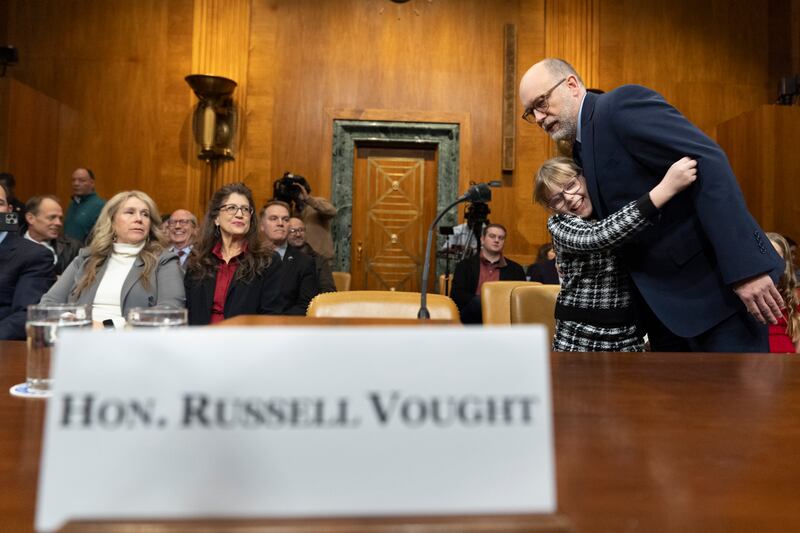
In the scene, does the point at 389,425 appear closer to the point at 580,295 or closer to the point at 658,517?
the point at 658,517

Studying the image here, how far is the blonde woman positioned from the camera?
8.98ft

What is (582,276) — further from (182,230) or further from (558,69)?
(182,230)

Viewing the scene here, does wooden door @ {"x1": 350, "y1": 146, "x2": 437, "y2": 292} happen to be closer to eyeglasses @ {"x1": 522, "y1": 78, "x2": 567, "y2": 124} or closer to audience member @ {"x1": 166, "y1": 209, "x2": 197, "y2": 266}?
audience member @ {"x1": 166, "y1": 209, "x2": 197, "y2": 266}

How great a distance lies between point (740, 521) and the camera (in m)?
0.41

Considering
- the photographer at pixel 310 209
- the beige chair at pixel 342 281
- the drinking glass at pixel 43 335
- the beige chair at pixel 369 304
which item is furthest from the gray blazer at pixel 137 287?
the photographer at pixel 310 209

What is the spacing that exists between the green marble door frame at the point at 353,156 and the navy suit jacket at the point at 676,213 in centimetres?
510

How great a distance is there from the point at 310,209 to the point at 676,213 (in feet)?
16.0

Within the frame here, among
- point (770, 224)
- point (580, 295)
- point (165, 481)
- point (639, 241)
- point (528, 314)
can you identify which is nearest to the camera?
point (165, 481)

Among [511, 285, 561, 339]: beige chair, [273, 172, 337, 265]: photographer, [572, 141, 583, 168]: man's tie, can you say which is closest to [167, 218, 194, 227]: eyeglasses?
[273, 172, 337, 265]: photographer

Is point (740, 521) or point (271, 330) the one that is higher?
point (271, 330)

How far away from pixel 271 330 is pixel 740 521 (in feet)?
1.08

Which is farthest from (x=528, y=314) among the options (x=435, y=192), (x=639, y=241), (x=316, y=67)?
(x=316, y=67)

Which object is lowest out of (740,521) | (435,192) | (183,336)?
(740,521)

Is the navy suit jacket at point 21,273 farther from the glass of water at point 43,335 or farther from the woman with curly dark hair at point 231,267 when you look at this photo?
the glass of water at point 43,335
